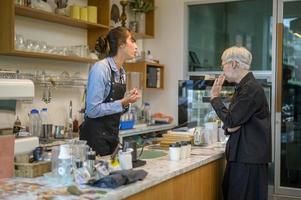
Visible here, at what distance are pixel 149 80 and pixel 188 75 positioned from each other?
568 millimetres

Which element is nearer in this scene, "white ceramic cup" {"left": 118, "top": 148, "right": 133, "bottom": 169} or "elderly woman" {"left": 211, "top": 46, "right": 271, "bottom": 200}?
"white ceramic cup" {"left": 118, "top": 148, "right": 133, "bottom": 169}

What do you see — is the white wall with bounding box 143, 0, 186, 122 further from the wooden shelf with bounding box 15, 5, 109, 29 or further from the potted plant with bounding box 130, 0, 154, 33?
the wooden shelf with bounding box 15, 5, 109, 29

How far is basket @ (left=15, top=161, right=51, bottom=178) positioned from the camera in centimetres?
183

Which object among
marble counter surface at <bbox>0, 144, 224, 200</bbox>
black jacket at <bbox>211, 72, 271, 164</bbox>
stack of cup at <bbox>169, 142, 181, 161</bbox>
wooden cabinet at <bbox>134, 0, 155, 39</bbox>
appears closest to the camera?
marble counter surface at <bbox>0, 144, 224, 200</bbox>

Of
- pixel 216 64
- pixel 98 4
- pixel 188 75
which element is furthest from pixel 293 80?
pixel 98 4

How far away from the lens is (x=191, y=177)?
2.25 metres

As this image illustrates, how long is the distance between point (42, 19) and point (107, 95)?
5.35 ft

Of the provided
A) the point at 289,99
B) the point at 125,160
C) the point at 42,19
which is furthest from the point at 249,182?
the point at 289,99

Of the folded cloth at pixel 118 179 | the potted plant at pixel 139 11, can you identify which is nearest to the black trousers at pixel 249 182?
the folded cloth at pixel 118 179

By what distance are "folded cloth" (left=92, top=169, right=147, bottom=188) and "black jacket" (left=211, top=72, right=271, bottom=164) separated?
89 centimetres

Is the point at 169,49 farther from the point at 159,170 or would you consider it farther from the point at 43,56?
the point at 159,170

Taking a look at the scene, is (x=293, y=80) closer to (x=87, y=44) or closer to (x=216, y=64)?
(x=216, y=64)

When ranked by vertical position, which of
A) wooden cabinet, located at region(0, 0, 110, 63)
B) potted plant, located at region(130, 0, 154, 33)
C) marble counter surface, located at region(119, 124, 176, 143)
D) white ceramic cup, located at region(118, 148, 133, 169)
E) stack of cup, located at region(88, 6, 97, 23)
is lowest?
marble counter surface, located at region(119, 124, 176, 143)

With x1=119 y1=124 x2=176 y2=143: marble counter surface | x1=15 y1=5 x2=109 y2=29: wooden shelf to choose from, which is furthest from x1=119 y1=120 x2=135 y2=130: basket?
x1=15 y1=5 x2=109 y2=29: wooden shelf
